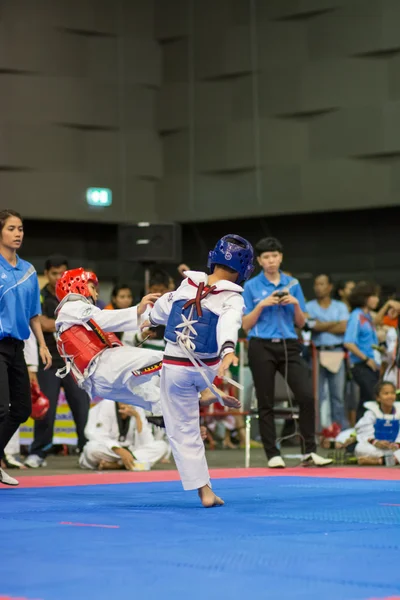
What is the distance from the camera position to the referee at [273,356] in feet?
25.0

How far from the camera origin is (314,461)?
7672mm

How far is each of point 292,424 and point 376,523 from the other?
6451 millimetres

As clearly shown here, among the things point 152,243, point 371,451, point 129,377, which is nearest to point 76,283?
point 129,377

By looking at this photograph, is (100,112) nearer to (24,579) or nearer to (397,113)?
(397,113)

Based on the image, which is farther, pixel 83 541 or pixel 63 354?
pixel 63 354

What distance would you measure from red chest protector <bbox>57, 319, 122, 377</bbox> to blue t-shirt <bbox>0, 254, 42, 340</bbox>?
32 cm

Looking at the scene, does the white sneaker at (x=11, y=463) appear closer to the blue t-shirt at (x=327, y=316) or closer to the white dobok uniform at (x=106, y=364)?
the white dobok uniform at (x=106, y=364)

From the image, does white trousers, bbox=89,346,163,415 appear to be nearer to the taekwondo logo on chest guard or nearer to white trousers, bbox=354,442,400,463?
the taekwondo logo on chest guard

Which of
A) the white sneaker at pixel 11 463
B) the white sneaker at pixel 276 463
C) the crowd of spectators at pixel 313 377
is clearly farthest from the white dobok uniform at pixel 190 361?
the white sneaker at pixel 11 463

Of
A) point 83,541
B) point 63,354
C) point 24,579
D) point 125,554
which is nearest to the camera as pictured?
point 24,579

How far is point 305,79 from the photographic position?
13.4m

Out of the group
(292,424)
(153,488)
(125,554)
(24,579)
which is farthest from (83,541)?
(292,424)

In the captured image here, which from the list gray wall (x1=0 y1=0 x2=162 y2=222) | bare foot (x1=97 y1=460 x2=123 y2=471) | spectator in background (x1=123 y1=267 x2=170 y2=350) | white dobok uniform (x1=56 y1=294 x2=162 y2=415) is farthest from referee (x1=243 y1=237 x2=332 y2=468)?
gray wall (x1=0 y1=0 x2=162 y2=222)

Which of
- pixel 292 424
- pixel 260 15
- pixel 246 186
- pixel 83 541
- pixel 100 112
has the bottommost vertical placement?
pixel 292 424
